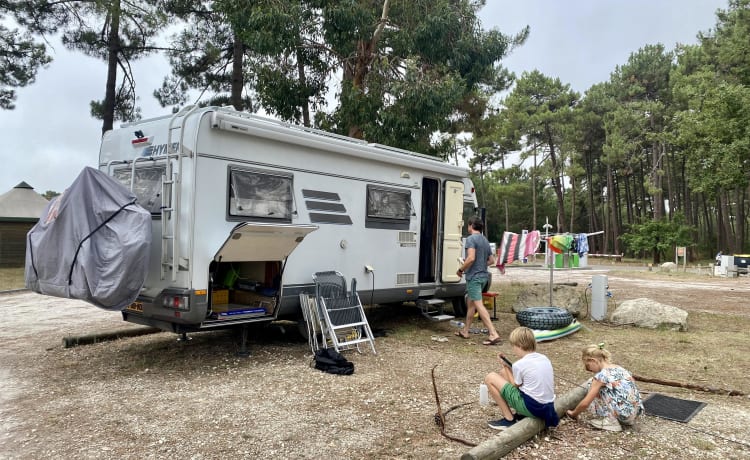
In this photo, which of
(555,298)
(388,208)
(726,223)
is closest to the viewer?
(388,208)

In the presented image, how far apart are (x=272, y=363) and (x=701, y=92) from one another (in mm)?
24920

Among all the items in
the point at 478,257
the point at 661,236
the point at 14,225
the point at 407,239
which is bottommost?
the point at 478,257

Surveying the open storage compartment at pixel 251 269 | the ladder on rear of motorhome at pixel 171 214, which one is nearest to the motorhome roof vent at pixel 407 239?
the open storage compartment at pixel 251 269

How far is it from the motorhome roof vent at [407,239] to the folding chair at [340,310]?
1.38m

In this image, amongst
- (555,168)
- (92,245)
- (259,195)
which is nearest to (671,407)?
(259,195)

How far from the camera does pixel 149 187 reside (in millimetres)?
5930

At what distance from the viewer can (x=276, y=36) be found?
1099 cm

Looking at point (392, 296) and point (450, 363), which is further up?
point (392, 296)

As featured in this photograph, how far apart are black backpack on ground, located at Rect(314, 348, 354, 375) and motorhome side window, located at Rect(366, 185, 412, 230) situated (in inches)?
86.2

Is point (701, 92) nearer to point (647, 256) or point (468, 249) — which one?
point (647, 256)

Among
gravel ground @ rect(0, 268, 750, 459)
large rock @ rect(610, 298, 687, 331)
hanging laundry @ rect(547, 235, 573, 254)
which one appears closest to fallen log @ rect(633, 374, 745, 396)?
gravel ground @ rect(0, 268, 750, 459)

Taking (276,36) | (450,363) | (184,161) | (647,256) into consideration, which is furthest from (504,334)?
(647,256)

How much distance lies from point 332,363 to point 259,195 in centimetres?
202

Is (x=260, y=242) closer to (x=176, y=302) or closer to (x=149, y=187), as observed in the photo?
(x=176, y=302)
